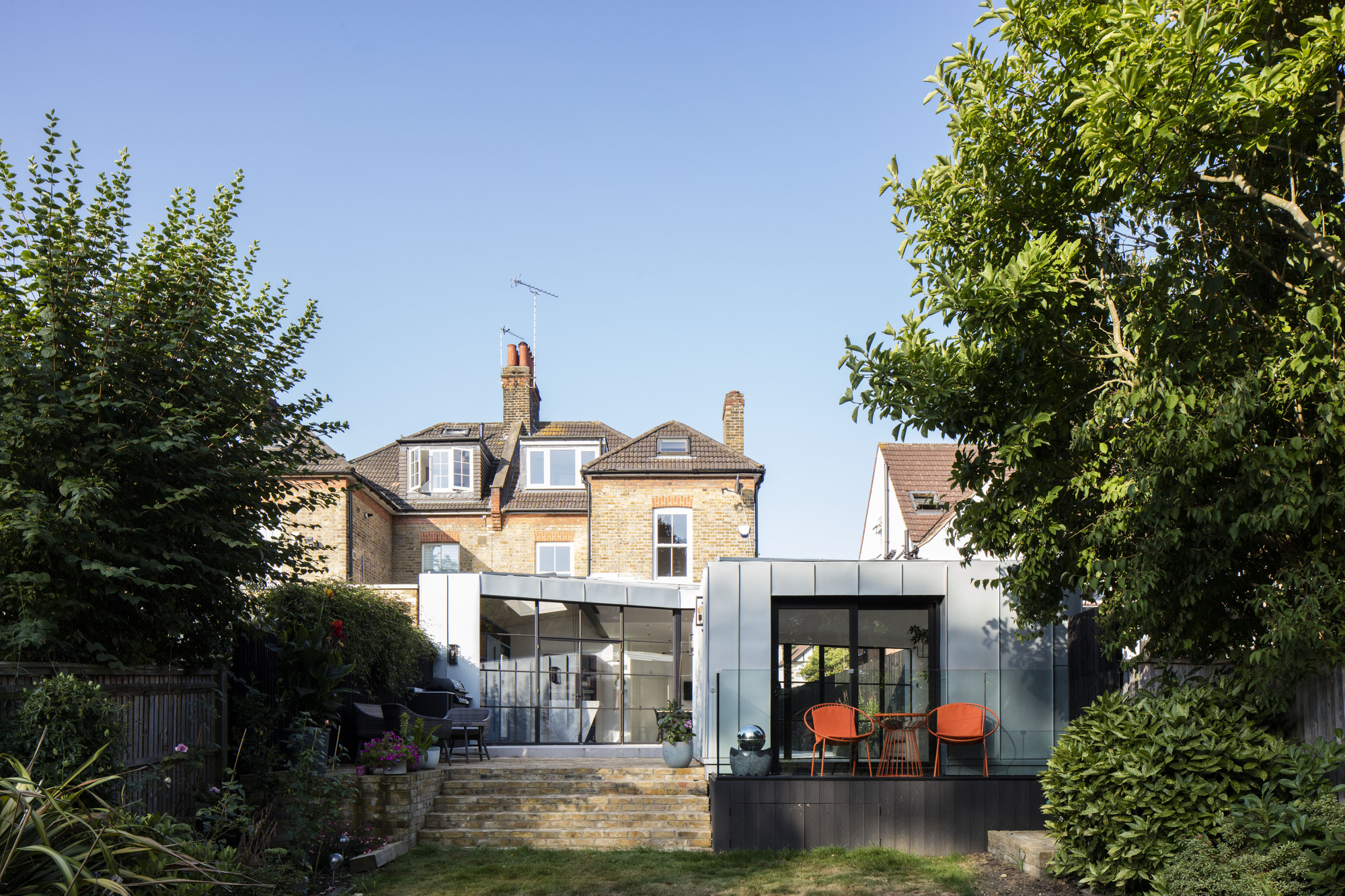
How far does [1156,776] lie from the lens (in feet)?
24.2

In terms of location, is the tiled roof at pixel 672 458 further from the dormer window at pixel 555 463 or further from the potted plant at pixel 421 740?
the potted plant at pixel 421 740

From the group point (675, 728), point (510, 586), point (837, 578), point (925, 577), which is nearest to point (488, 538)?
point (510, 586)

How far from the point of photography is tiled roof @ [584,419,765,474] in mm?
25094

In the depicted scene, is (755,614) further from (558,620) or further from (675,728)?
(558,620)

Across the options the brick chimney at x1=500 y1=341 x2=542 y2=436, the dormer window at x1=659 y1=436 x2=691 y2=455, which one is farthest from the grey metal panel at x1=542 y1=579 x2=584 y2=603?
the brick chimney at x1=500 y1=341 x2=542 y2=436

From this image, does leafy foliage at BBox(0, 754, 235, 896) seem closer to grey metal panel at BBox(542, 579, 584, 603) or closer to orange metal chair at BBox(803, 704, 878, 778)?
orange metal chair at BBox(803, 704, 878, 778)

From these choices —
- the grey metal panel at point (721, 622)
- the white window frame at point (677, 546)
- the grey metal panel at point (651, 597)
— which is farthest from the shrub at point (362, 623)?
the white window frame at point (677, 546)

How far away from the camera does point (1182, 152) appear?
6246 mm

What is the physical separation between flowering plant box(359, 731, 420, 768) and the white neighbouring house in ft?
39.6

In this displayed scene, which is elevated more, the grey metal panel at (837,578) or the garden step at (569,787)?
the grey metal panel at (837,578)

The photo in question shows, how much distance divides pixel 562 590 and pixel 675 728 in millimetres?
5789

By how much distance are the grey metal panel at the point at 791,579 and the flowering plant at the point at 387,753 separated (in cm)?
466

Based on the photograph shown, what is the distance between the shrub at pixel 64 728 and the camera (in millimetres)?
6375

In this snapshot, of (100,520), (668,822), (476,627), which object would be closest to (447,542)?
(476,627)
